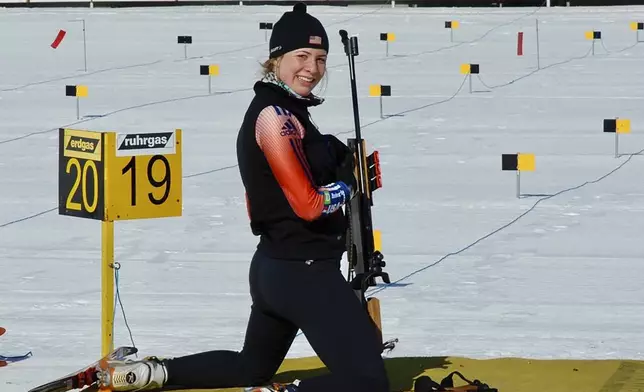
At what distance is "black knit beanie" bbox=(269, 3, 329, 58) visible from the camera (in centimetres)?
515

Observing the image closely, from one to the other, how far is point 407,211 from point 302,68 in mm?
6138

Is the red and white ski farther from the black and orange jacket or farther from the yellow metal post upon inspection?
the black and orange jacket

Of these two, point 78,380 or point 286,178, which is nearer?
point 286,178

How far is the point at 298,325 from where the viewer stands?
16.9 feet

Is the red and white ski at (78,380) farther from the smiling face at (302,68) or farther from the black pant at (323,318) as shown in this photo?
the smiling face at (302,68)

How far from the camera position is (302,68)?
518 cm

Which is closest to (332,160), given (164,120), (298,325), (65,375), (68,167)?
(298,325)

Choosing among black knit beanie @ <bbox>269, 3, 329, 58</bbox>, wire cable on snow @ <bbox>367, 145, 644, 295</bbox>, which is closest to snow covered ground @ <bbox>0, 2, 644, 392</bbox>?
wire cable on snow @ <bbox>367, 145, 644, 295</bbox>

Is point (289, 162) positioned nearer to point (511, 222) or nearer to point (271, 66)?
point (271, 66)

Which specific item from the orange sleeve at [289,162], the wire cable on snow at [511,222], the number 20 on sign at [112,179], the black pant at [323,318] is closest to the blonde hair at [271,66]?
the orange sleeve at [289,162]

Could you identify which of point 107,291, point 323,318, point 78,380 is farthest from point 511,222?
point 323,318

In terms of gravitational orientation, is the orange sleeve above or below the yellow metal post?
above

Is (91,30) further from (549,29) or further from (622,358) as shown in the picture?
(622,358)

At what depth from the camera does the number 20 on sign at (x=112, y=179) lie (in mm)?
6008
